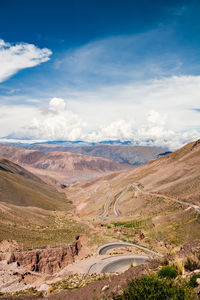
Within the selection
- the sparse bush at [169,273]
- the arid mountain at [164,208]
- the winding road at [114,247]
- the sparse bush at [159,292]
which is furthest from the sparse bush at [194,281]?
the arid mountain at [164,208]

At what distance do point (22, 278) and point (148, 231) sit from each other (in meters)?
38.9

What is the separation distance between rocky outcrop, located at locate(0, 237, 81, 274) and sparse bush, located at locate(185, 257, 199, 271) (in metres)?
33.2

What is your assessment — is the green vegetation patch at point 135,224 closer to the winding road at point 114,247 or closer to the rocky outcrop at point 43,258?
the winding road at point 114,247

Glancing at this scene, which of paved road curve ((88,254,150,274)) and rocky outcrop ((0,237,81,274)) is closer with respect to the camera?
paved road curve ((88,254,150,274))

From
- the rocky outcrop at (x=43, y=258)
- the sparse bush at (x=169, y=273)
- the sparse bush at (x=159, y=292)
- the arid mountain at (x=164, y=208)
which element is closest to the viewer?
the sparse bush at (x=159, y=292)

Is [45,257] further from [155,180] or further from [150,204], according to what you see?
[155,180]

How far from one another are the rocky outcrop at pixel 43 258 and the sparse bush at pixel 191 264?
109ft

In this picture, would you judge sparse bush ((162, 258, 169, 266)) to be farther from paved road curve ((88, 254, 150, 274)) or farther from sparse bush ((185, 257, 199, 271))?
paved road curve ((88, 254, 150, 274))

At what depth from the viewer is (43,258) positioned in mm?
39188

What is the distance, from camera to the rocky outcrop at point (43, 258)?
36500 millimetres

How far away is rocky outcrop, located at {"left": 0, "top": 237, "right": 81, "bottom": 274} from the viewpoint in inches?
1437

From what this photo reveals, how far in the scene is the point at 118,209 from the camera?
94.2 m

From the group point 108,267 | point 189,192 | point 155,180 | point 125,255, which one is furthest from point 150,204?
point 108,267

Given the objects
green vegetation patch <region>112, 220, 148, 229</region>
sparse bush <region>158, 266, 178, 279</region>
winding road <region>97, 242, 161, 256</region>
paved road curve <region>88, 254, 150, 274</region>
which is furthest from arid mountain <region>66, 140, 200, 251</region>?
sparse bush <region>158, 266, 178, 279</region>
